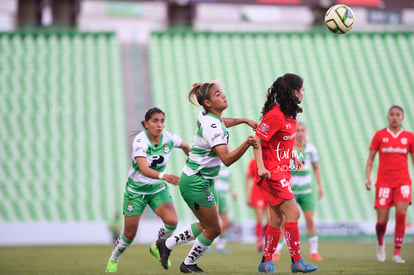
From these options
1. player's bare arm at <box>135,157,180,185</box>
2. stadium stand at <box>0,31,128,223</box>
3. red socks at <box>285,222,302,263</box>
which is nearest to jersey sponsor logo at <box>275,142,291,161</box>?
red socks at <box>285,222,302,263</box>

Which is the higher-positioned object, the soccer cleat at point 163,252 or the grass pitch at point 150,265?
the soccer cleat at point 163,252

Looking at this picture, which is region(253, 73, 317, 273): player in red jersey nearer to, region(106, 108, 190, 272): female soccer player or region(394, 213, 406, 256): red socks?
region(106, 108, 190, 272): female soccer player

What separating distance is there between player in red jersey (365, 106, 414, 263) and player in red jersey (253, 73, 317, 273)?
10.3 ft

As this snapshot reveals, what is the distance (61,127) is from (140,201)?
12942 millimetres

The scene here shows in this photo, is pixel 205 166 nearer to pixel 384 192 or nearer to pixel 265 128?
pixel 265 128

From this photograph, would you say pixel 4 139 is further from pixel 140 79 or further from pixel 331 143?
pixel 331 143

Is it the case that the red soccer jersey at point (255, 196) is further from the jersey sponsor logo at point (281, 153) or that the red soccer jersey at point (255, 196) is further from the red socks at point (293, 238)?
the red socks at point (293, 238)

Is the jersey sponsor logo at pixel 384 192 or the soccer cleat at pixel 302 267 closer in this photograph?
the soccer cleat at pixel 302 267

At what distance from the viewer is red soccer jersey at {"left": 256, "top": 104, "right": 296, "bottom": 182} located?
734cm

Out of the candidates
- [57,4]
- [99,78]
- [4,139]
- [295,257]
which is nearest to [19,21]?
[57,4]

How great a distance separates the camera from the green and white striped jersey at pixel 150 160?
8637 millimetres

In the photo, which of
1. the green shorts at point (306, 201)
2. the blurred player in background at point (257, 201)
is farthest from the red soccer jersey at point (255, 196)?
the green shorts at point (306, 201)

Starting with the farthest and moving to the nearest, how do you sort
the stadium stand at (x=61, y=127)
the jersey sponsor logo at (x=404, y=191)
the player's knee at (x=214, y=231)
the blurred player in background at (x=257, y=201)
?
the stadium stand at (x=61, y=127), the blurred player in background at (x=257, y=201), the jersey sponsor logo at (x=404, y=191), the player's knee at (x=214, y=231)

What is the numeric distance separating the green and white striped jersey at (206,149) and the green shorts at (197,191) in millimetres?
63
